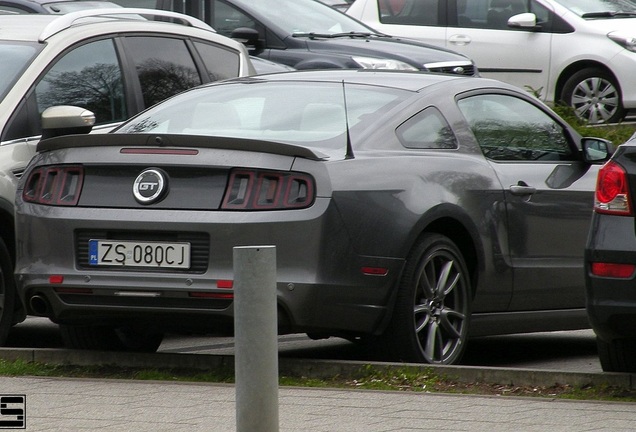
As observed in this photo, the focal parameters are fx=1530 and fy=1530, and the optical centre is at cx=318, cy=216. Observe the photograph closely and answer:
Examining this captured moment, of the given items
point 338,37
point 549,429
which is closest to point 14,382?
point 549,429

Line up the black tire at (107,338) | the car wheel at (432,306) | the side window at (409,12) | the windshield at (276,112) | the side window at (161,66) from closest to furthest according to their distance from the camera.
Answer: the car wheel at (432,306) → the windshield at (276,112) → the black tire at (107,338) → the side window at (161,66) → the side window at (409,12)

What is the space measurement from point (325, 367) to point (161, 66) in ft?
10.9

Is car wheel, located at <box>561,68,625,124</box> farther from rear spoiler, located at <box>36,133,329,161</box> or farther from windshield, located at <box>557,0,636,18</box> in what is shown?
rear spoiler, located at <box>36,133,329,161</box>

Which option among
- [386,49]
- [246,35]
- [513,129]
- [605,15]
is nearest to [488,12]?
[605,15]

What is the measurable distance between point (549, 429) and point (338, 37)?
9374mm

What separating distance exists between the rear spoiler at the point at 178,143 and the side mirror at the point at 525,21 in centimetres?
1073

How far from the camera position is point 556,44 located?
688 inches

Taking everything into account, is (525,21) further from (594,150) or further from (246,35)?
(594,150)

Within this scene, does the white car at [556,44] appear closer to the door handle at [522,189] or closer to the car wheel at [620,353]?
the door handle at [522,189]

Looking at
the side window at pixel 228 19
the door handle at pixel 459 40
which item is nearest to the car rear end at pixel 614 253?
the side window at pixel 228 19

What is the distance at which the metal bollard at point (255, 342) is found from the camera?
493 centimetres

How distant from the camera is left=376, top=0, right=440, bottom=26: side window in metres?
18.6

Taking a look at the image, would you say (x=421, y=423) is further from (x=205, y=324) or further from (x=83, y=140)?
(x=83, y=140)

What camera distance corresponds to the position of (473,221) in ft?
25.7
